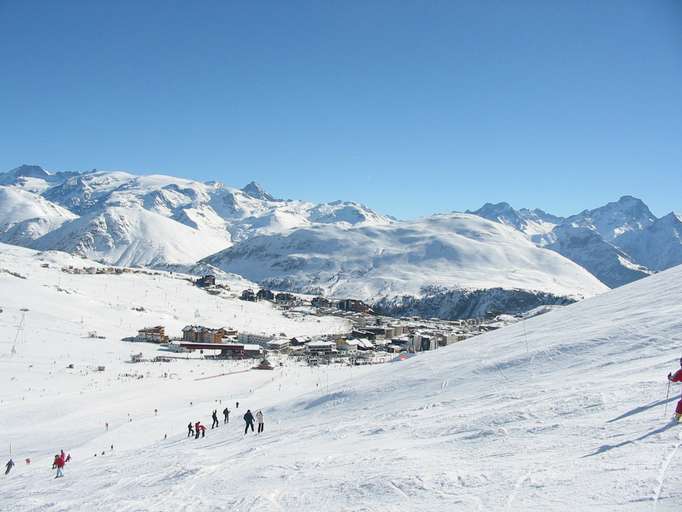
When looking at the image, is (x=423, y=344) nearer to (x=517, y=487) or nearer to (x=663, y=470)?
(x=517, y=487)

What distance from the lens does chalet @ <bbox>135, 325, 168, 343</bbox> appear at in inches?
2977

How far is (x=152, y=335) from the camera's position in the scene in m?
76.4

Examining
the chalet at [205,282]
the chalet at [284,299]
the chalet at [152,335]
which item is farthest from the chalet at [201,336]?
the chalet at [205,282]

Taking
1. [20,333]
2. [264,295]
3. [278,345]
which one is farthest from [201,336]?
[264,295]

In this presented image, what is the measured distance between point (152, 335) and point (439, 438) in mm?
71489

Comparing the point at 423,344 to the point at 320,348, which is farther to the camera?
the point at 423,344

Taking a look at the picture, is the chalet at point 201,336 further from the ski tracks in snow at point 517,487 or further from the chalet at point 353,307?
the ski tracks in snow at point 517,487

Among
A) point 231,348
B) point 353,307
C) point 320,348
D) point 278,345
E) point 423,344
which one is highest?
point 353,307

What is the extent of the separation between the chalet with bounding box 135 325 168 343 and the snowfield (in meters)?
37.8

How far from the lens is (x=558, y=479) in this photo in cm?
817

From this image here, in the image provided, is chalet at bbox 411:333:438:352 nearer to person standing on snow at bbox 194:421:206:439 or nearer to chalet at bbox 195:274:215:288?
person standing on snow at bbox 194:421:206:439

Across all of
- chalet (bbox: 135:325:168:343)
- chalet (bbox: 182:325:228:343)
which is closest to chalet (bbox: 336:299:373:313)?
chalet (bbox: 182:325:228:343)

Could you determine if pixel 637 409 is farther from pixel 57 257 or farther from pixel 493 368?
pixel 57 257

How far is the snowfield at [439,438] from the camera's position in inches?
331
